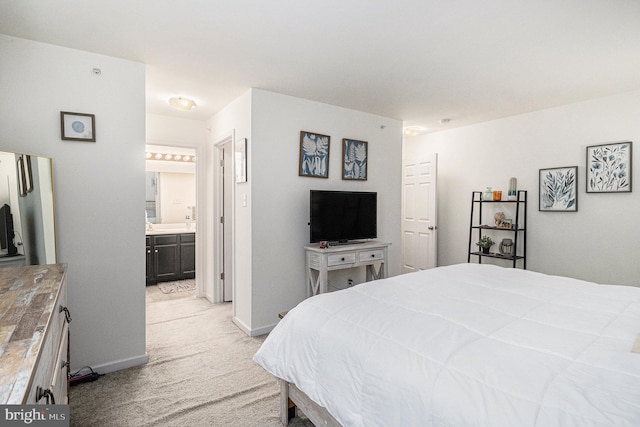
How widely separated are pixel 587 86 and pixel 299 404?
381cm

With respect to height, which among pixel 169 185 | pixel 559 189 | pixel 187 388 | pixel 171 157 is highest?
pixel 171 157

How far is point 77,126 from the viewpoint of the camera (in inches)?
95.0

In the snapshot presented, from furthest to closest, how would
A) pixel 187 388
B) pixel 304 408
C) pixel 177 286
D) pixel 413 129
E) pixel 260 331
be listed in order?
pixel 177 286, pixel 413 129, pixel 260 331, pixel 187 388, pixel 304 408

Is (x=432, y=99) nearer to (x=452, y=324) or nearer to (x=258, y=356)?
(x=452, y=324)

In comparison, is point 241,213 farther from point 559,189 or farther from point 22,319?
point 559,189

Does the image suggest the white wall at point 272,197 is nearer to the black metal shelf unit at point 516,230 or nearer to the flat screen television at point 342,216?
the flat screen television at point 342,216

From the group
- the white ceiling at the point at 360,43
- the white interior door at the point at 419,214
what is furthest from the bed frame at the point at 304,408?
the white interior door at the point at 419,214

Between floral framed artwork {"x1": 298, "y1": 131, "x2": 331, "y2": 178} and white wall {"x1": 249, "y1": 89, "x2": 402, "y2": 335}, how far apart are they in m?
0.06

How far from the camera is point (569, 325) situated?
1.45 metres

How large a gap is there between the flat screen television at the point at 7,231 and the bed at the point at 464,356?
170 cm

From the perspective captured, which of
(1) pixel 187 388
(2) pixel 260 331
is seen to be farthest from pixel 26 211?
(2) pixel 260 331

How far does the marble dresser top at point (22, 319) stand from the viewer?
0.72 meters

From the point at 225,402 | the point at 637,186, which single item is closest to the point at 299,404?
the point at 225,402

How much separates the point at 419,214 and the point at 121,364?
415 centimetres
